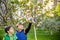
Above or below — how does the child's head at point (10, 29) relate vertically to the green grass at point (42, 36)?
above

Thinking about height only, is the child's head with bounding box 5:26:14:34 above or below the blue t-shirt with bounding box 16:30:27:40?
above

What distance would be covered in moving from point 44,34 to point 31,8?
302 millimetres

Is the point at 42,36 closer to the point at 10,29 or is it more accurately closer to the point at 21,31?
the point at 21,31

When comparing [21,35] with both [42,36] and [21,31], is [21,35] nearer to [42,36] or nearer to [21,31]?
[21,31]

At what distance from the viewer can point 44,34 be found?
11.5 feet

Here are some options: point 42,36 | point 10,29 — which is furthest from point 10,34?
point 42,36

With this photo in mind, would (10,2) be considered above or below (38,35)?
above

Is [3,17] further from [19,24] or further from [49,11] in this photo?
[49,11]

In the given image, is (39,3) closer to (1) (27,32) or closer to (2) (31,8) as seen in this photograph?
(2) (31,8)

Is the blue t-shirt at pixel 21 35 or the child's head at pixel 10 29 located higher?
the child's head at pixel 10 29

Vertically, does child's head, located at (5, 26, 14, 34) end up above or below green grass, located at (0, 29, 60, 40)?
above

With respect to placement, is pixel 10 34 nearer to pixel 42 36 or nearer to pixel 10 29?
pixel 10 29

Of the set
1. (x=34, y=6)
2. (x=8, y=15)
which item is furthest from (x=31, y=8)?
(x=8, y=15)

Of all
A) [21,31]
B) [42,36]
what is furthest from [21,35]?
[42,36]
